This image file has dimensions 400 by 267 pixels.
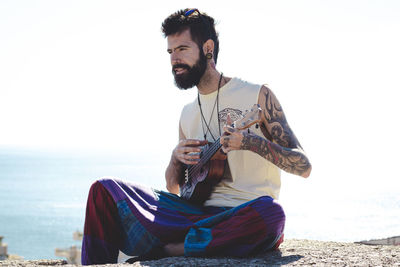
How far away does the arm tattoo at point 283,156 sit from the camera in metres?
Result: 3.76

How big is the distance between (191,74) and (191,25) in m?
0.48

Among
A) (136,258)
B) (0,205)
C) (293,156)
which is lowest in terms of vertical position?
(0,205)

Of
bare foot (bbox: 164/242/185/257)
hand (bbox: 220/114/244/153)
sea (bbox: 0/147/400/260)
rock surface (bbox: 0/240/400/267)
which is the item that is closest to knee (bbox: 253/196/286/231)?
rock surface (bbox: 0/240/400/267)

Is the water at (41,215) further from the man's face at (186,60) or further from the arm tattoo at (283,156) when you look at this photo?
the arm tattoo at (283,156)

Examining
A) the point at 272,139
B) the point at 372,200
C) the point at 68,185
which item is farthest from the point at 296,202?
the point at 272,139

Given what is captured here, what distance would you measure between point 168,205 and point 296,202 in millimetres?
127420

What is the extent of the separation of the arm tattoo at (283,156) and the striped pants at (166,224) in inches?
13.6

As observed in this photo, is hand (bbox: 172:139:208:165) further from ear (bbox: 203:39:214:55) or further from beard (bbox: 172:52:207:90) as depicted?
ear (bbox: 203:39:214:55)

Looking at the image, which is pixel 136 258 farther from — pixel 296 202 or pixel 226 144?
pixel 296 202

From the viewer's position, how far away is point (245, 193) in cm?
409

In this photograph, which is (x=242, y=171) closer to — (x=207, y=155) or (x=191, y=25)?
(x=207, y=155)

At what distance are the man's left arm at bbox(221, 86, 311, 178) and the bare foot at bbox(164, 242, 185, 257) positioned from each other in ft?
2.63

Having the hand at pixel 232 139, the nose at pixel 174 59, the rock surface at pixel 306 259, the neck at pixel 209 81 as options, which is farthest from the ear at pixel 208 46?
the rock surface at pixel 306 259

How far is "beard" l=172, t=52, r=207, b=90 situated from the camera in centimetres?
446
